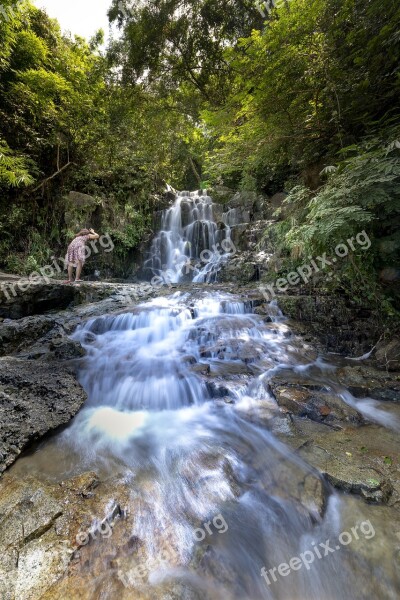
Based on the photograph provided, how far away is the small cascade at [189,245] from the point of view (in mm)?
10703

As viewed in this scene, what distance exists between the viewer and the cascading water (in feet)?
5.63

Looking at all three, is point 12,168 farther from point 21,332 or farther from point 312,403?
point 312,403

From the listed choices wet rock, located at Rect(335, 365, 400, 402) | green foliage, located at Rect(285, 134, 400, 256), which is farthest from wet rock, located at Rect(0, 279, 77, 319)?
wet rock, located at Rect(335, 365, 400, 402)

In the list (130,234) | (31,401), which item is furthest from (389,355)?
(130,234)

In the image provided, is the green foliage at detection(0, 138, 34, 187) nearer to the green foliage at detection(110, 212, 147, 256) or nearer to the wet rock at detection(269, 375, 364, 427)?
the green foliage at detection(110, 212, 147, 256)

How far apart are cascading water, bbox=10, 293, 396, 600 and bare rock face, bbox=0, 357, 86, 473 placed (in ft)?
0.51

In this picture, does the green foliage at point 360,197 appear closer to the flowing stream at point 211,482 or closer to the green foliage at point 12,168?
the flowing stream at point 211,482

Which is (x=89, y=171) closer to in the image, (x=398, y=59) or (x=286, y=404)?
(x=398, y=59)

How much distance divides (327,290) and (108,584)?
5.45 metres

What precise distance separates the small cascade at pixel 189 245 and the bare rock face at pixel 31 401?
6859 mm

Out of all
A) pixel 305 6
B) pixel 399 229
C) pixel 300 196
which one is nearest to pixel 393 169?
pixel 399 229

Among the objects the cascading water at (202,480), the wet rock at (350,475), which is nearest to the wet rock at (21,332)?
the cascading water at (202,480)

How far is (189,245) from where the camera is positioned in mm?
11633

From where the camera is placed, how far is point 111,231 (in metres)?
11.4
